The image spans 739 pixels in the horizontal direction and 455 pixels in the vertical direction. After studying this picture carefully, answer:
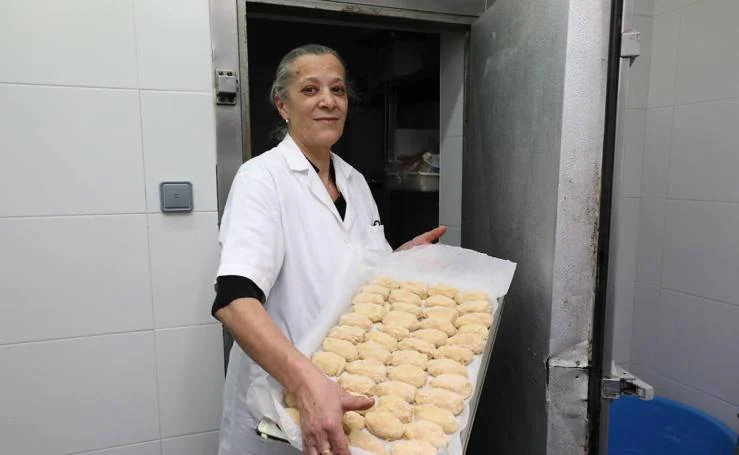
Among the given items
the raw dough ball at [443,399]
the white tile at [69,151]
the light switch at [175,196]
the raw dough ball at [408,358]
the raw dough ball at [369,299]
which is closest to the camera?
the raw dough ball at [443,399]

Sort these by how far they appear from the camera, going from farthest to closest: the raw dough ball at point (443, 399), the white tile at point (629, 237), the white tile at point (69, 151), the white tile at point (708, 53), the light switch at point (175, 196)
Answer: the white tile at point (629, 237), the white tile at point (708, 53), the light switch at point (175, 196), the white tile at point (69, 151), the raw dough ball at point (443, 399)

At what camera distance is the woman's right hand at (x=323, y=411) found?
28.7 inches

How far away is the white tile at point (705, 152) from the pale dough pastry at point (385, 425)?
1.47 meters

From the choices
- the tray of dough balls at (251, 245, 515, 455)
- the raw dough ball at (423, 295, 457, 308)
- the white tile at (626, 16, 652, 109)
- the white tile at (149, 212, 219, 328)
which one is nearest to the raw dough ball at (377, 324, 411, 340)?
the tray of dough balls at (251, 245, 515, 455)

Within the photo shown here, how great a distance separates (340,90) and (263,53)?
5.56 feet

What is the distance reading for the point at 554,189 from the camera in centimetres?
103

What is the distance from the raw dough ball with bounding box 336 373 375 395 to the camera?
88 cm

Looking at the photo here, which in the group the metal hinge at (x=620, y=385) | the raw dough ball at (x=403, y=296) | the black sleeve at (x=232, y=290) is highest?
the black sleeve at (x=232, y=290)

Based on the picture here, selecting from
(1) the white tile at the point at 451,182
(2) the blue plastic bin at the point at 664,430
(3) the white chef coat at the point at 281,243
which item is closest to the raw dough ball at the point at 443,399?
(3) the white chef coat at the point at 281,243

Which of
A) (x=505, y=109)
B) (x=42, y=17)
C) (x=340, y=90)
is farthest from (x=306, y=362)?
(x=42, y=17)

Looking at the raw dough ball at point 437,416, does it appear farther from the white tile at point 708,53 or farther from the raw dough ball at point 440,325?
the white tile at point 708,53

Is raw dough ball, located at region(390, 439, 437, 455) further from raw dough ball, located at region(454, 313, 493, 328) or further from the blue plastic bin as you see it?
the blue plastic bin

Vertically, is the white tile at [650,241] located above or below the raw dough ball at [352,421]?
above

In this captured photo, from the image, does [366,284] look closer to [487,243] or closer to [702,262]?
[487,243]
